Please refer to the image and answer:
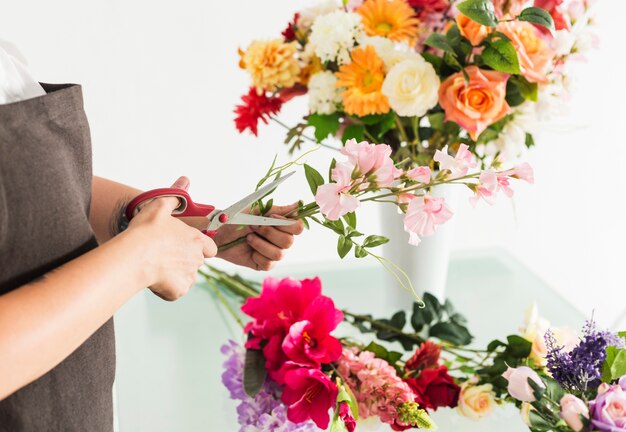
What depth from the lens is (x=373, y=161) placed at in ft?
2.24

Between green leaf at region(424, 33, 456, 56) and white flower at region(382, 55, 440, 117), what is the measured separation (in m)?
0.03

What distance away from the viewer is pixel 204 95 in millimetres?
1916

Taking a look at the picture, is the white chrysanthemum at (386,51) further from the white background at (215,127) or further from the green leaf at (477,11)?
the white background at (215,127)

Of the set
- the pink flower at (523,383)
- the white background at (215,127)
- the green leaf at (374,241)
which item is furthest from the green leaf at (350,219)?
the white background at (215,127)

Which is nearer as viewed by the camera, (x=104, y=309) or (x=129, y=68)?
(x=104, y=309)

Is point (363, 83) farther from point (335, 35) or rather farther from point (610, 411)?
point (610, 411)

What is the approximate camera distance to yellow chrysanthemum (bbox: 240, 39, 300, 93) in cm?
109

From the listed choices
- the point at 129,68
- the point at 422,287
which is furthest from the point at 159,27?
the point at 422,287

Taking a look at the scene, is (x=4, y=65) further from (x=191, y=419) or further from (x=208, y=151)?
(x=208, y=151)

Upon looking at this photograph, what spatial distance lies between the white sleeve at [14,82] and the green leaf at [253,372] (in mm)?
402

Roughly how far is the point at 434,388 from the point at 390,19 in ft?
1.62

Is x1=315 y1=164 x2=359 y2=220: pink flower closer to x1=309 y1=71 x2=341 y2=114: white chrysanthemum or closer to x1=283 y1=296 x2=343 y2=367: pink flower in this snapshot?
x1=283 y1=296 x2=343 y2=367: pink flower

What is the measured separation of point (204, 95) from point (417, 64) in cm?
100

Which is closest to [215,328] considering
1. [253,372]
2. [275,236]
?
[253,372]
